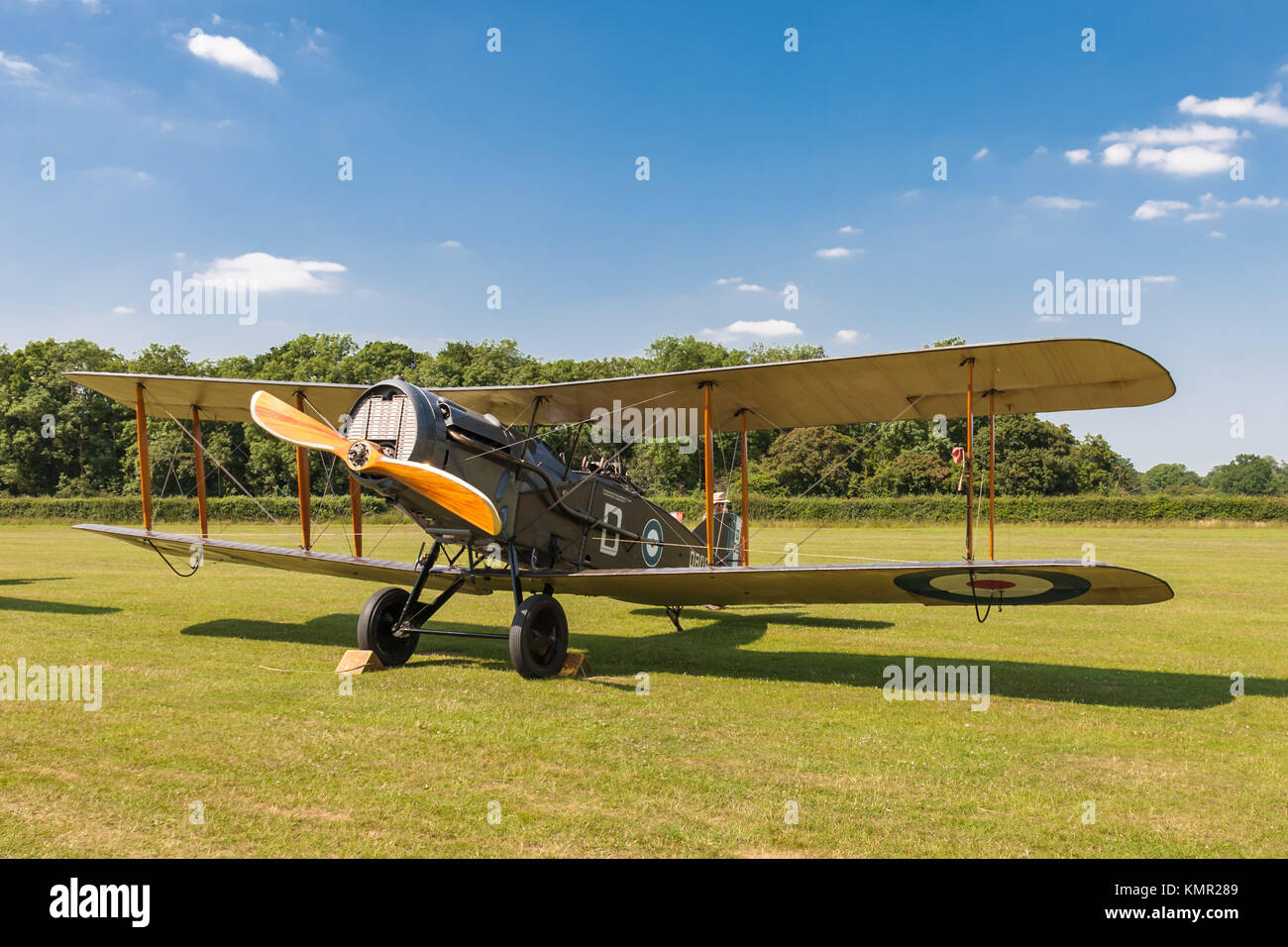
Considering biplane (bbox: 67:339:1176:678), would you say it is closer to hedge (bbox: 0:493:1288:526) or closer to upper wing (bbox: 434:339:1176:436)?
upper wing (bbox: 434:339:1176:436)

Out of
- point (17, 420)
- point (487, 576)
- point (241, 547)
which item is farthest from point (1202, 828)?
point (17, 420)

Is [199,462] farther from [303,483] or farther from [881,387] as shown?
[881,387]

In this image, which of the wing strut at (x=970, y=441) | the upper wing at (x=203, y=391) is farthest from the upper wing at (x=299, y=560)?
the wing strut at (x=970, y=441)

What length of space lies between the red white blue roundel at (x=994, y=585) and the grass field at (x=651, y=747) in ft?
2.83

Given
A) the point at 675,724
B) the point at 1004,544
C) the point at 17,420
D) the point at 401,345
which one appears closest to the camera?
the point at 675,724

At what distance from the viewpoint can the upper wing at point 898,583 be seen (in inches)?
249

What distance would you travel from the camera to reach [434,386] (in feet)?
154

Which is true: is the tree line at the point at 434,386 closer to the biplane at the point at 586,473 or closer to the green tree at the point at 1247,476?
the biplane at the point at 586,473

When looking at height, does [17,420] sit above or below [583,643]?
above

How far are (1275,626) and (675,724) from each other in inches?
391

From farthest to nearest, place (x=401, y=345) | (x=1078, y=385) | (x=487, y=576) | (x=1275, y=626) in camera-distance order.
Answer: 1. (x=401, y=345)
2. (x=1275, y=626)
3. (x=487, y=576)
4. (x=1078, y=385)

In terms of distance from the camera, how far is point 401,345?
6838cm

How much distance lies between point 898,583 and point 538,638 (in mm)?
3288
